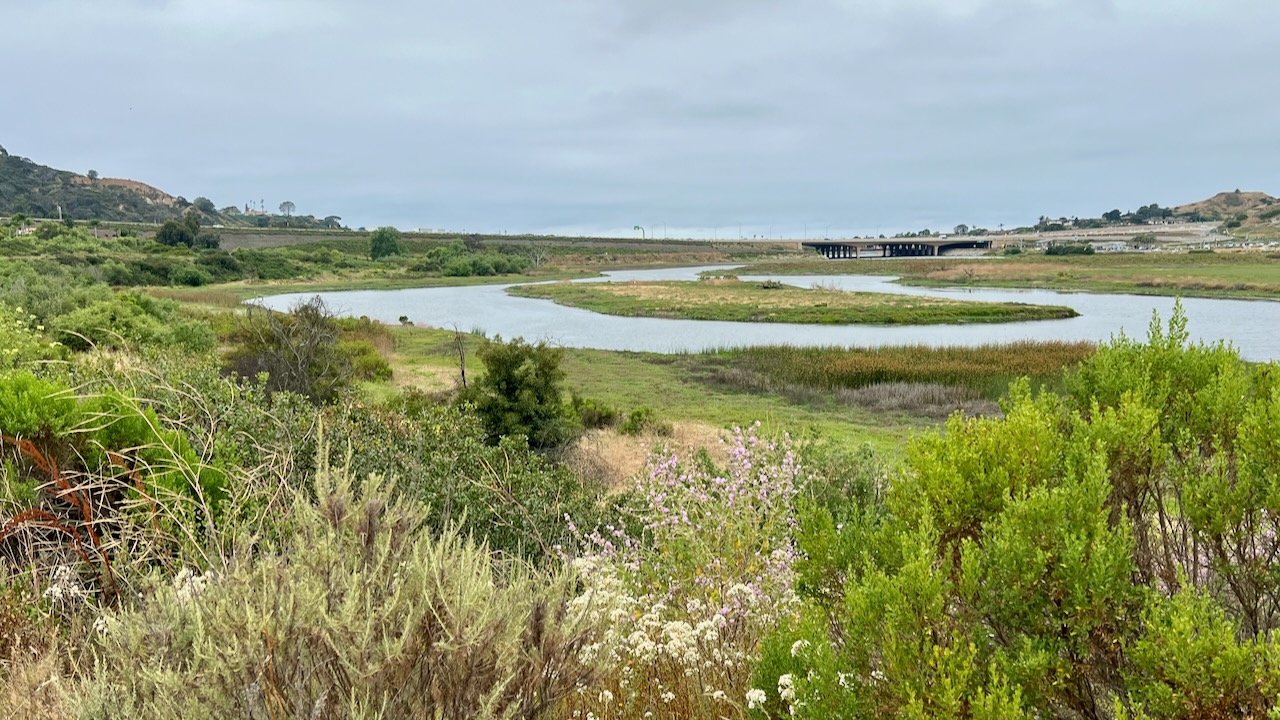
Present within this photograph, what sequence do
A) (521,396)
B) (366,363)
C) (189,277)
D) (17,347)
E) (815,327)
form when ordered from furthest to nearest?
(189,277), (815,327), (366,363), (521,396), (17,347)

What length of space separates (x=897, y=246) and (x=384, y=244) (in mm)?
106265

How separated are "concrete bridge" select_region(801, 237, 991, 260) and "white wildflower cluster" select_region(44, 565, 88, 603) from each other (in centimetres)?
16594

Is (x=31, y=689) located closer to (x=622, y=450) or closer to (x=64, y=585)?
(x=64, y=585)

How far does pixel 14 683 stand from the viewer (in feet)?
10.9

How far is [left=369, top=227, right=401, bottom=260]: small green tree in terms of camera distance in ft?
384

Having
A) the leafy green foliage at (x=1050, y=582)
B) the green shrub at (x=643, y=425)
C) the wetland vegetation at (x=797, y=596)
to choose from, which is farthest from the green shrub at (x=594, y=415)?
the leafy green foliage at (x=1050, y=582)

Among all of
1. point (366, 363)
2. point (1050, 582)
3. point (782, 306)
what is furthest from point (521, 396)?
point (782, 306)

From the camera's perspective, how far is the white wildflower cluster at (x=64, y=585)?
3.88 metres

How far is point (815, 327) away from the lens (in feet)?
133

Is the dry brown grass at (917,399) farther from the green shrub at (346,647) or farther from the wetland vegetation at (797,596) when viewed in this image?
the green shrub at (346,647)

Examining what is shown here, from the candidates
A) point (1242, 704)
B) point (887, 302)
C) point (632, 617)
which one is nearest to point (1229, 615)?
point (1242, 704)

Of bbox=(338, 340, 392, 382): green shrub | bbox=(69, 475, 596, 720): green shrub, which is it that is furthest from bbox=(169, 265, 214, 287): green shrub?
bbox=(69, 475, 596, 720): green shrub

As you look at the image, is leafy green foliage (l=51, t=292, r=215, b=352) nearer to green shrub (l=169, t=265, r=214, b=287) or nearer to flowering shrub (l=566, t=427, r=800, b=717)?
flowering shrub (l=566, t=427, r=800, b=717)

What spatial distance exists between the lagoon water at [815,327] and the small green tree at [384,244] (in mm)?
62436
